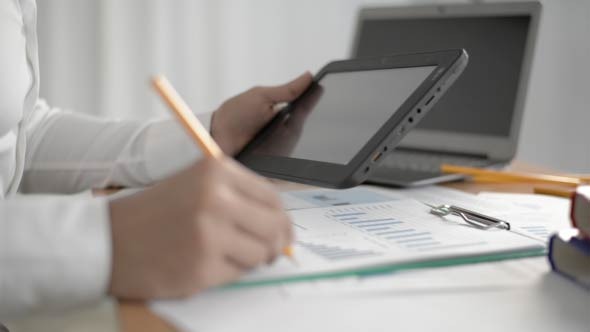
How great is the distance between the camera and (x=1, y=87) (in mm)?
481

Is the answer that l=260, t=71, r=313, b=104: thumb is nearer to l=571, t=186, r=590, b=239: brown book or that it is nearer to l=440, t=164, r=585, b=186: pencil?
l=440, t=164, r=585, b=186: pencil

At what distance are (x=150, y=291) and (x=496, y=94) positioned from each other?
70cm

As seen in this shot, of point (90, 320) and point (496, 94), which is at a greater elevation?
point (496, 94)

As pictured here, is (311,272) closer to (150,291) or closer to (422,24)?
(150,291)

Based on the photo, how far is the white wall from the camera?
1.48 m

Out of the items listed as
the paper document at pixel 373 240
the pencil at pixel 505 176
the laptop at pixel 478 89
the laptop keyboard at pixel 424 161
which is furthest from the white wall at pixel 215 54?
the paper document at pixel 373 240

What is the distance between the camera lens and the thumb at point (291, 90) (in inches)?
27.5

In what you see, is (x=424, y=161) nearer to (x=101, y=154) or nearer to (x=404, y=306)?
(x=101, y=154)

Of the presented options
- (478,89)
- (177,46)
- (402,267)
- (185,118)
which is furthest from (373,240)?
(177,46)

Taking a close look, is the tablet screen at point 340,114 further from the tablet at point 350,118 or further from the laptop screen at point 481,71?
the laptop screen at point 481,71

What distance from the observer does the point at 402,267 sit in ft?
1.19

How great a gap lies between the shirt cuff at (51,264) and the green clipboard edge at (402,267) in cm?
7

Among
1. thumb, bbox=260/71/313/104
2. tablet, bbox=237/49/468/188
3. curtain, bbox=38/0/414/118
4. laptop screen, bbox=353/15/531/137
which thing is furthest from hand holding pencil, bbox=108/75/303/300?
curtain, bbox=38/0/414/118

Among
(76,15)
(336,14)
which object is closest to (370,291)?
(76,15)
